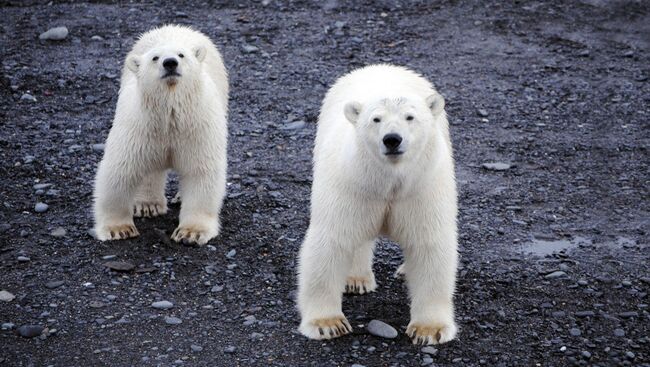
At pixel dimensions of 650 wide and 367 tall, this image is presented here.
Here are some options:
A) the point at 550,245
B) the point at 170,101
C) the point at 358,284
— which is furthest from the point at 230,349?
the point at 550,245

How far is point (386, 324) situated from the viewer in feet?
14.0

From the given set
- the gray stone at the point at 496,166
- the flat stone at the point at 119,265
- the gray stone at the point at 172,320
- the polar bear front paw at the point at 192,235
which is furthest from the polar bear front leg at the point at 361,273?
the gray stone at the point at 496,166

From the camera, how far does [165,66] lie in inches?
190

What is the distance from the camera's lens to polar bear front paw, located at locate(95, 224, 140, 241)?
5.09 meters

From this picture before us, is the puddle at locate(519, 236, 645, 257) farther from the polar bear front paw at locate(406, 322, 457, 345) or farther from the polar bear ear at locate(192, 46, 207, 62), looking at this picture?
the polar bear ear at locate(192, 46, 207, 62)

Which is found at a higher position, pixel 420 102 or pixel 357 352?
pixel 420 102

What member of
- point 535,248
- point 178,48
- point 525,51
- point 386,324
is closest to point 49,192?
point 178,48

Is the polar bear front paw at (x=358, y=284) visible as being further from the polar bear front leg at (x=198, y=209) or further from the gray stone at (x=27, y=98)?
the gray stone at (x=27, y=98)

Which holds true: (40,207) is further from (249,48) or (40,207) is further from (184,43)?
(249,48)

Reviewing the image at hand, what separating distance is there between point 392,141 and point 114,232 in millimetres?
1983

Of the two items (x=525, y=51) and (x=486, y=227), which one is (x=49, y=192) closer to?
(x=486, y=227)

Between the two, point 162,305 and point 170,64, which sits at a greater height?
point 170,64

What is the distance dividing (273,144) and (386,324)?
2.47 m

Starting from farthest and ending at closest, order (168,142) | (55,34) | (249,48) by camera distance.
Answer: (55,34)
(249,48)
(168,142)
